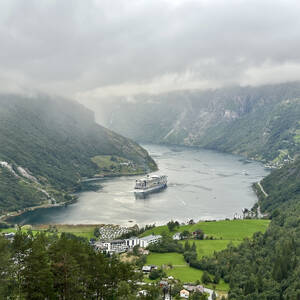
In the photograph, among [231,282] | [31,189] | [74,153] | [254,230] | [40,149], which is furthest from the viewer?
[74,153]

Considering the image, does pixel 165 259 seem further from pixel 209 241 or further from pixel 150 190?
pixel 150 190

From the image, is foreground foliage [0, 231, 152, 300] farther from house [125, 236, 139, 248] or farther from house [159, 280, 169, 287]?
house [125, 236, 139, 248]

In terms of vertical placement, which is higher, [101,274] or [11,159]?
[11,159]

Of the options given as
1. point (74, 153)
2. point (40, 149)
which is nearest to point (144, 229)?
point (40, 149)

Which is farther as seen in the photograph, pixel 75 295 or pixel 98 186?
pixel 98 186

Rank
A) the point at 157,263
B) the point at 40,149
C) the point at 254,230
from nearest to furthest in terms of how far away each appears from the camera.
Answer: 1. the point at 157,263
2. the point at 254,230
3. the point at 40,149

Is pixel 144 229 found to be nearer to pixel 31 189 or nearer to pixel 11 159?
pixel 31 189

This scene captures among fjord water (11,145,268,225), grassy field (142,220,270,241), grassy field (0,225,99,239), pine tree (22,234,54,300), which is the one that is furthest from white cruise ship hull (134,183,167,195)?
pine tree (22,234,54,300)
